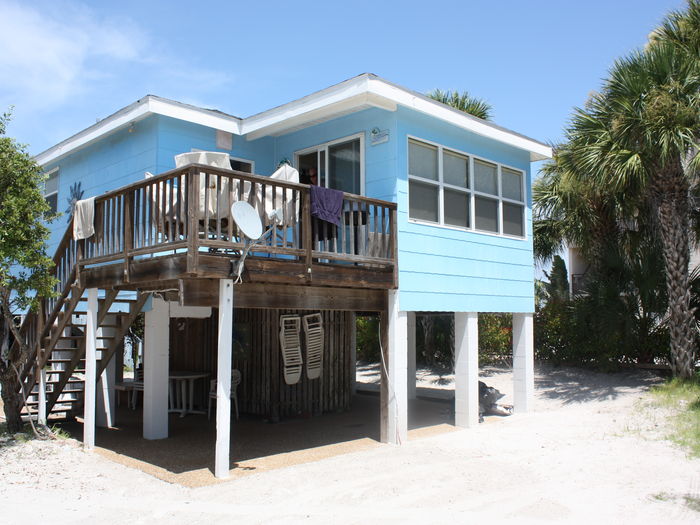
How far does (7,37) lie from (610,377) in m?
14.9

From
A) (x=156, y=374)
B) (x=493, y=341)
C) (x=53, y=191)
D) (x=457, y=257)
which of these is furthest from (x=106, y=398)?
(x=493, y=341)

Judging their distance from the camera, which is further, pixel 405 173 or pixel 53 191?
pixel 53 191

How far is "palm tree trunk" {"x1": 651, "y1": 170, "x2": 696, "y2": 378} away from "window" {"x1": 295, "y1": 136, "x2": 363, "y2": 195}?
252 inches

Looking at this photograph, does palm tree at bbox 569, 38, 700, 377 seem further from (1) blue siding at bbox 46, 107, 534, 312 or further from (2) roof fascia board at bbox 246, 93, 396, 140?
(2) roof fascia board at bbox 246, 93, 396, 140

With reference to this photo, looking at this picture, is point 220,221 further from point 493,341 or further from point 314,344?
point 493,341

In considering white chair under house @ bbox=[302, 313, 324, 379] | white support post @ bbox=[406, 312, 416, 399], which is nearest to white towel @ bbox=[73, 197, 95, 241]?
white chair under house @ bbox=[302, 313, 324, 379]

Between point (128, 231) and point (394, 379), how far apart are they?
4.52 meters

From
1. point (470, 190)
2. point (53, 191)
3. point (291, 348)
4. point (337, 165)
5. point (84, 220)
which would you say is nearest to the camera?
point (84, 220)

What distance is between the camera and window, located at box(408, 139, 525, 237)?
10344 millimetres

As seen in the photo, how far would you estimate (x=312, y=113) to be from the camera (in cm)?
1019

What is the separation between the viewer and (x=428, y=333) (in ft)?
66.9

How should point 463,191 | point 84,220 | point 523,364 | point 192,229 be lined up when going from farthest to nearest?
1. point 523,364
2. point 463,191
3. point 84,220
4. point 192,229

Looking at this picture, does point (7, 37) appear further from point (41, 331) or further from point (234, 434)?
point (234, 434)

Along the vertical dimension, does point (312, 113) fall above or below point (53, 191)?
above
